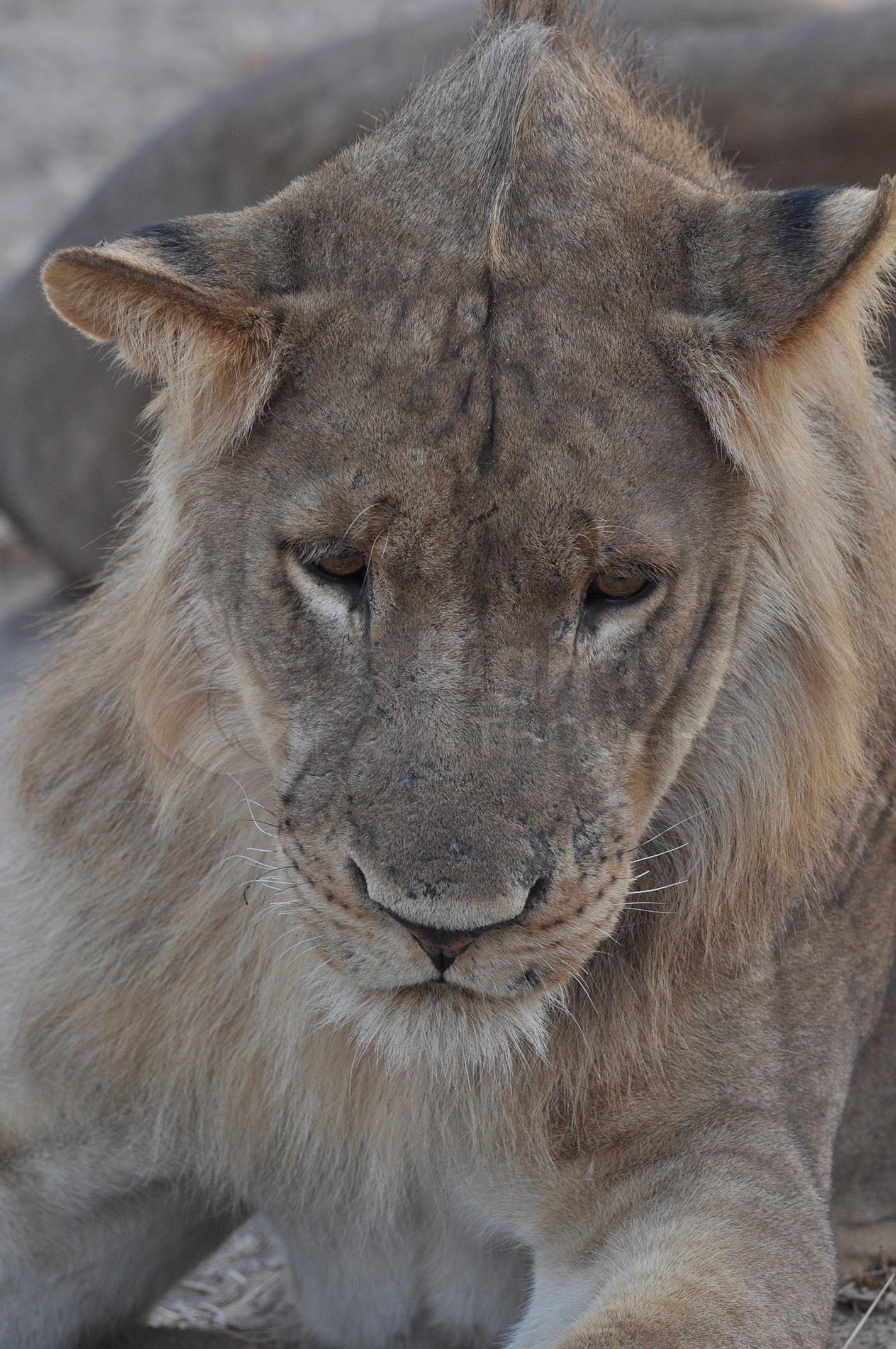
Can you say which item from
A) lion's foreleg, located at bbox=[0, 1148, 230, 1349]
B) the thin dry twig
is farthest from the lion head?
the thin dry twig

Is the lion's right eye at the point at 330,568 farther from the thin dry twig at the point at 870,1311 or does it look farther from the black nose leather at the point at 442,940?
the thin dry twig at the point at 870,1311

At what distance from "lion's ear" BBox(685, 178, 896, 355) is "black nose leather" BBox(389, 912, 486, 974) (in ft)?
2.66

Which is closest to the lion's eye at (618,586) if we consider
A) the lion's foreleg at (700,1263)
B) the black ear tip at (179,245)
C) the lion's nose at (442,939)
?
the lion's nose at (442,939)

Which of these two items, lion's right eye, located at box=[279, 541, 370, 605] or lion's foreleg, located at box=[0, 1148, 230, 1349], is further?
lion's foreleg, located at box=[0, 1148, 230, 1349]

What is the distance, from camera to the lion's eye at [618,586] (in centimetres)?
218

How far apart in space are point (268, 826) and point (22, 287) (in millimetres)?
5270

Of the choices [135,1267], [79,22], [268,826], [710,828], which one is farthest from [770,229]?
[79,22]

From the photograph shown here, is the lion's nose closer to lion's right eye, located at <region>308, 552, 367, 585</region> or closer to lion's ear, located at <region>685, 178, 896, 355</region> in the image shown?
lion's right eye, located at <region>308, 552, 367, 585</region>

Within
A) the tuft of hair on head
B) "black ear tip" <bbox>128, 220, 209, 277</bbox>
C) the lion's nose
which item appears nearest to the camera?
the lion's nose

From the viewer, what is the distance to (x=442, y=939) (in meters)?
2.05

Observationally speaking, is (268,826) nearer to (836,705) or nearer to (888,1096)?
(836,705)

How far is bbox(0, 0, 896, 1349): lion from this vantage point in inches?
84.4

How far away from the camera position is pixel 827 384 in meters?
2.46

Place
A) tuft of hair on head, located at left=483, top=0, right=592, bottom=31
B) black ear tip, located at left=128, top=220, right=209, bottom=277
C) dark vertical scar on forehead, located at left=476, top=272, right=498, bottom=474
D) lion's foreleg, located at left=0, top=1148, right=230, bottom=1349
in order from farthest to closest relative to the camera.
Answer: lion's foreleg, located at left=0, top=1148, right=230, bottom=1349, tuft of hair on head, located at left=483, top=0, right=592, bottom=31, black ear tip, located at left=128, top=220, right=209, bottom=277, dark vertical scar on forehead, located at left=476, top=272, right=498, bottom=474
